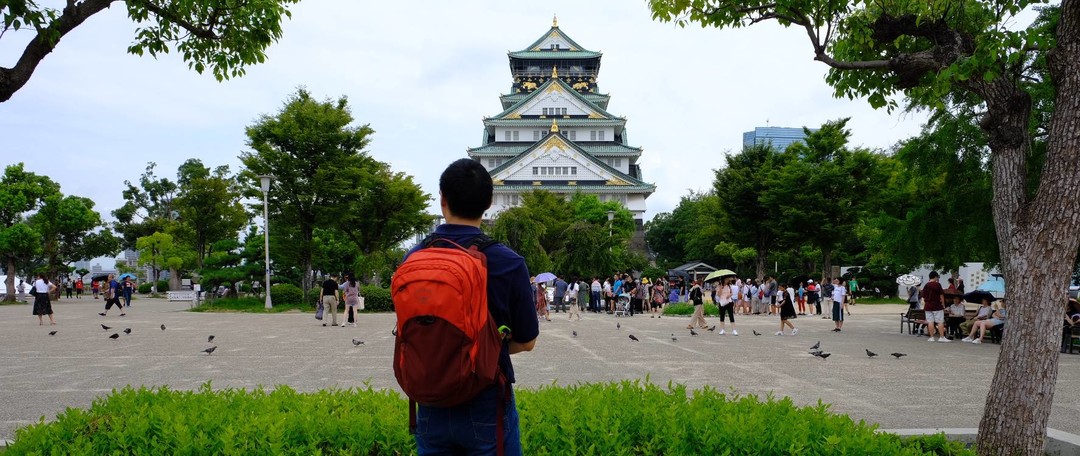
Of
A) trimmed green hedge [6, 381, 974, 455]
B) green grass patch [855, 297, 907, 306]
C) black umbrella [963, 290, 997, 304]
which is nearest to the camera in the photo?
trimmed green hedge [6, 381, 974, 455]

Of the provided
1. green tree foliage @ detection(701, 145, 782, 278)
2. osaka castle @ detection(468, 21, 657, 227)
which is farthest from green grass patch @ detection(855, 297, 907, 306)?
osaka castle @ detection(468, 21, 657, 227)

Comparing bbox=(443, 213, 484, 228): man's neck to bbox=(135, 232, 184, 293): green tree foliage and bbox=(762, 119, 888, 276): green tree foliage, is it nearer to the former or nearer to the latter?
bbox=(762, 119, 888, 276): green tree foliage

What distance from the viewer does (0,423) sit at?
6922 millimetres

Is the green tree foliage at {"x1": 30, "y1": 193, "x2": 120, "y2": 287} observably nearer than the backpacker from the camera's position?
No

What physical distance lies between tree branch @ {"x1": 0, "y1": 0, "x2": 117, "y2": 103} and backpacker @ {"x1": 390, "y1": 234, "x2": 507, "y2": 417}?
4946 mm

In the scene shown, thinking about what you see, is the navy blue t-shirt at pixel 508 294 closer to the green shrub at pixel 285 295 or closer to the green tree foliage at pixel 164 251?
the green shrub at pixel 285 295

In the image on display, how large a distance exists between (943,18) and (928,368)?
7.04m

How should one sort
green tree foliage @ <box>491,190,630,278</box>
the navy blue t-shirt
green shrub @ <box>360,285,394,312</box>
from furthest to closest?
green tree foliage @ <box>491,190,630,278</box>
green shrub @ <box>360,285,394,312</box>
the navy blue t-shirt

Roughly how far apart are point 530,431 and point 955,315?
1563cm

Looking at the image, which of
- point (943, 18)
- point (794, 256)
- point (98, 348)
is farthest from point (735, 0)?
point (794, 256)

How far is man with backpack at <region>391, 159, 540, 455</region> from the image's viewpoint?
2521 millimetres

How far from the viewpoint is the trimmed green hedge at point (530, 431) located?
4.25m

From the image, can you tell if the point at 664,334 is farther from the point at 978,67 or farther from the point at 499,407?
the point at 499,407

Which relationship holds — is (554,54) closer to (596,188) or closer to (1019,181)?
(596,188)
